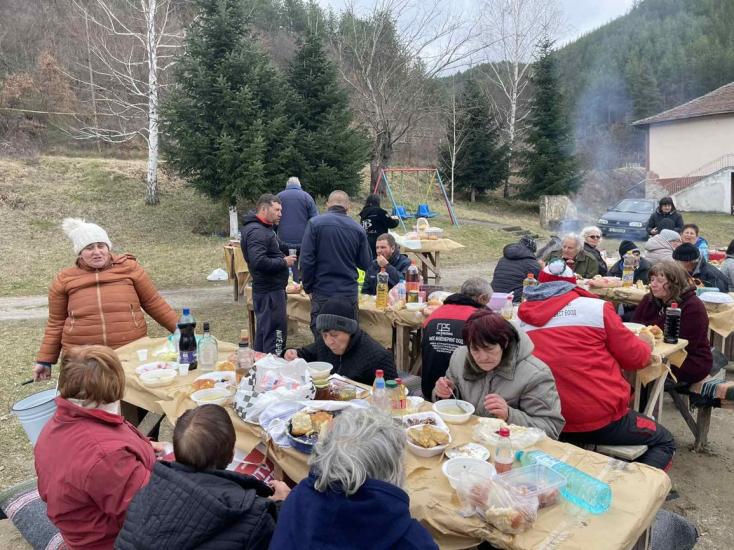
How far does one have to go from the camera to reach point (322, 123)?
15.9 metres

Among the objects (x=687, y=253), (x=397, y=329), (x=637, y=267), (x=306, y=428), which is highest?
(x=687, y=253)

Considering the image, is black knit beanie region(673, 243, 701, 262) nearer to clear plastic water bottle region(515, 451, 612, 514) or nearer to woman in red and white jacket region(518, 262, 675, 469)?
woman in red and white jacket region(518, 262, 675, 469)

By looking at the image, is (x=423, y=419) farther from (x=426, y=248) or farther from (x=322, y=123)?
(x=322, y=123)

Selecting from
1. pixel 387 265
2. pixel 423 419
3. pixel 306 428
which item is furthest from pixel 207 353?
pixel 387 265

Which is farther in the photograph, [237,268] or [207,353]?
[237,268]

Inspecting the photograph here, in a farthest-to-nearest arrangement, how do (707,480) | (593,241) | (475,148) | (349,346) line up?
(475,148), (593,241), (707,480), (349,346)

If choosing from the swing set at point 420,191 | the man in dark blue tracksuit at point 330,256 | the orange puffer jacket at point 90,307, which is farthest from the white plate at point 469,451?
the swing set at point 420,191

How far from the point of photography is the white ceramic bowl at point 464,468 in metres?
2.20

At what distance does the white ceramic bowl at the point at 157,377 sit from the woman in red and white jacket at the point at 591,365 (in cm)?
228

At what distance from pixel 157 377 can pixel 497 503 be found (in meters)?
2.33

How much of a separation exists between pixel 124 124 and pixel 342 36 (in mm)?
9506

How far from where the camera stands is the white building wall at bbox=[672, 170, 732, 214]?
27.5 metres

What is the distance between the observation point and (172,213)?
51.8 feet

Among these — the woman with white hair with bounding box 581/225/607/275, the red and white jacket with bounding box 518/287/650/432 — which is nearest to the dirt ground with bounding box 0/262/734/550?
the red and white jacket with bounding box 518/287/650/432
